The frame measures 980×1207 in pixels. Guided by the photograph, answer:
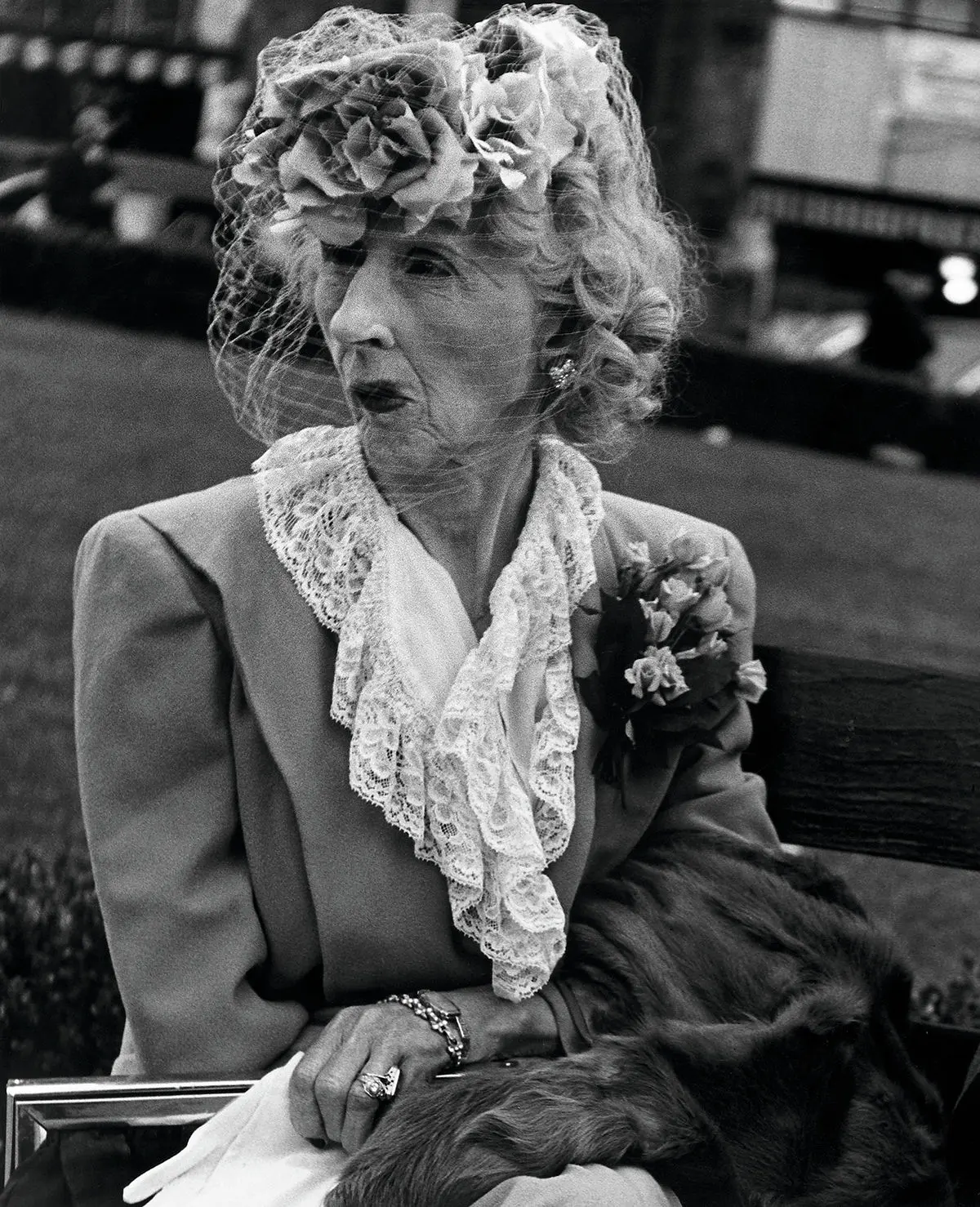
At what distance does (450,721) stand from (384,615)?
168mm

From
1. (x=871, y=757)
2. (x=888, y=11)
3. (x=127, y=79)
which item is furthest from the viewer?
(x=888, y=11)

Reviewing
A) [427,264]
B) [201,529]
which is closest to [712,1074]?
[201,529]

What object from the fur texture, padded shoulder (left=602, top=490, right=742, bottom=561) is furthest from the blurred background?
the fur texture

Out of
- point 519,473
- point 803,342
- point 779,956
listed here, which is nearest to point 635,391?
point 519,473

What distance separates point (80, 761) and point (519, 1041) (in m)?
0.70

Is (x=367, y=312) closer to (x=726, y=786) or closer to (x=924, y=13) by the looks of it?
(x=726, y=786)

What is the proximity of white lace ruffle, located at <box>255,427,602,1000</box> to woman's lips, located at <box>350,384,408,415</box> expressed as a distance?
0.15 meters

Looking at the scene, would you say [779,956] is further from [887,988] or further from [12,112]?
[12,112]

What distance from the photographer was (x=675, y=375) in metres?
2.67

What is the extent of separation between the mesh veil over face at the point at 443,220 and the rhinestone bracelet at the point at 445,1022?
0.73m

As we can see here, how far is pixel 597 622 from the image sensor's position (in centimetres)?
237

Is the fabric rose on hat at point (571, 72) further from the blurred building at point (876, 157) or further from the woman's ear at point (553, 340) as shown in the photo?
the blurred building at point (876, 157)

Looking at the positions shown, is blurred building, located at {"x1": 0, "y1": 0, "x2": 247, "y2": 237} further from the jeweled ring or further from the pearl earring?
the jeweled ring

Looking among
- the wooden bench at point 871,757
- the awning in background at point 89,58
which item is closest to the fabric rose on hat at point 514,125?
the wooden bench at point 871,757
